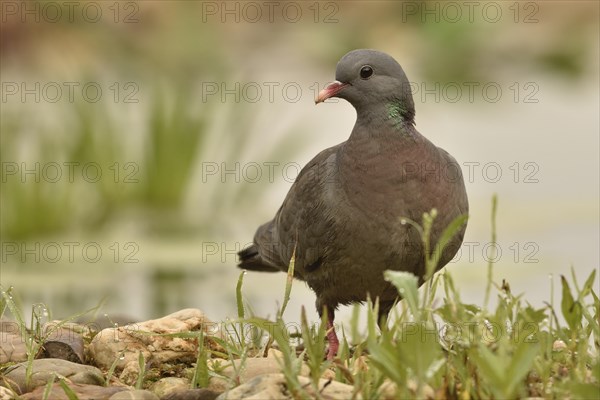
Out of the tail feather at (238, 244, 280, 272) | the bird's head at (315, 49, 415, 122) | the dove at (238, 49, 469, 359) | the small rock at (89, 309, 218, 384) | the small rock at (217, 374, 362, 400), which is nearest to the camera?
the small rock at (217, 374, 362, 400)

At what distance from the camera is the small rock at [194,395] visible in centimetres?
310

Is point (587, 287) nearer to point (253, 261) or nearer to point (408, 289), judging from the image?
point (408, 289)

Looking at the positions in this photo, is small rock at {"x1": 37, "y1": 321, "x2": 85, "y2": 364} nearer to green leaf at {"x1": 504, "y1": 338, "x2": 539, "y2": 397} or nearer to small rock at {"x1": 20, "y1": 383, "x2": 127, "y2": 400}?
small rock at {"x1": 20, "y1": 383, "x2": 127, "y2": 400}

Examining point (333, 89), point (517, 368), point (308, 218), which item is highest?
point (333, 89)

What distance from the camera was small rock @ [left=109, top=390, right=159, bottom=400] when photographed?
309 cm

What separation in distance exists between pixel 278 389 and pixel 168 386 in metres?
0.45

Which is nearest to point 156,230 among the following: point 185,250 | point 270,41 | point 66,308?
point 185,250

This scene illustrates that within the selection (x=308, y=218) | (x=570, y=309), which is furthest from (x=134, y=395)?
(x=308, y=218)

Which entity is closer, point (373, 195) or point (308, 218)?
point (373, 195)

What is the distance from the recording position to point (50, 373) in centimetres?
328

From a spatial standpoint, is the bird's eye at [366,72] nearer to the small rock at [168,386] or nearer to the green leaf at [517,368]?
the small rock at [168,386]

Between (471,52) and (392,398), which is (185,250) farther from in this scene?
(392,398)

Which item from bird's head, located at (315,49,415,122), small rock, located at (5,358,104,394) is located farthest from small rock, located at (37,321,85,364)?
bird's head, located at (315,49,415,122)

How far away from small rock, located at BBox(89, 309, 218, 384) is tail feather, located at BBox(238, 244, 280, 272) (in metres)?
1.58
